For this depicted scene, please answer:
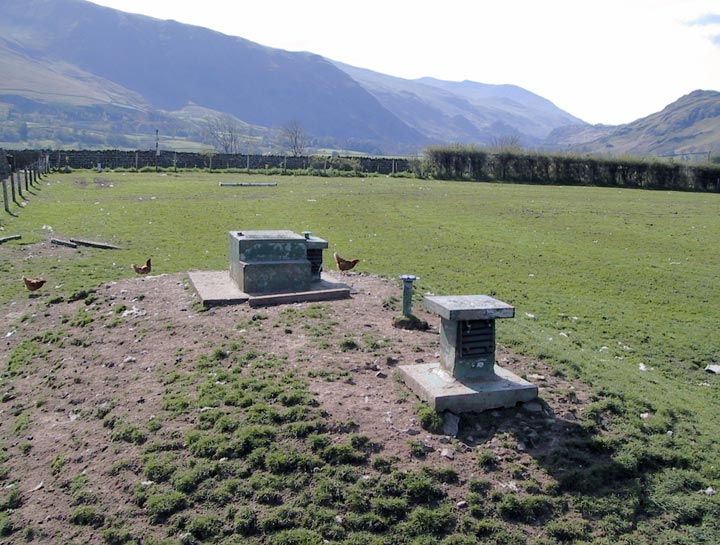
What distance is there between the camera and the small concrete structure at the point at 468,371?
702cm

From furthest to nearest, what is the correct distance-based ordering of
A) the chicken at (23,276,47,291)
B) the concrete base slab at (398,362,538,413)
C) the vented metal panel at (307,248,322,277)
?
the chicken at (23,276,47,291), the vented metal panel at (307,248,322,277), the concrete base slab at (398,362,538,413)

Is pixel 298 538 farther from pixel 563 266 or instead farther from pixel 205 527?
pixel 563 266

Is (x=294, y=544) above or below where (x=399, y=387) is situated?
below

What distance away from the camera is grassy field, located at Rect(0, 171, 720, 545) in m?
6.51

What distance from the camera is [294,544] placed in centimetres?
532

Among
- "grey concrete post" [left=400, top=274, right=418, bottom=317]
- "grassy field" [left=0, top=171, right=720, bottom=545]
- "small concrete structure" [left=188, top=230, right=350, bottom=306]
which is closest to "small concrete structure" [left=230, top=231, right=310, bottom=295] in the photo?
"small concrete structure" [left=188, top=230, right=350, bottom=306]

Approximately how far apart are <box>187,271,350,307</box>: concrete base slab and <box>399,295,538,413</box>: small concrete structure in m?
3.82

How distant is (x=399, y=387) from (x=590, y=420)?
2.19 m

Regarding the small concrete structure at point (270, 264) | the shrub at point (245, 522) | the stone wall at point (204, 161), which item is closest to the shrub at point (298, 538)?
the shrub at point (245, 522)

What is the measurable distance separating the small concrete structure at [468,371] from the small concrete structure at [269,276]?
396cm

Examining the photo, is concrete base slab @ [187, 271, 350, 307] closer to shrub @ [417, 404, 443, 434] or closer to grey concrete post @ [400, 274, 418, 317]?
grey concrete post @ [400, 274, 418, 317]

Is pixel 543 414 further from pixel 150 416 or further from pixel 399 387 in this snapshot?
pixel 150 416

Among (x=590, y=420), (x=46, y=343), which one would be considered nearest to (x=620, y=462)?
(x=590, y=420)

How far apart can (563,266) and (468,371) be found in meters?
11.1
